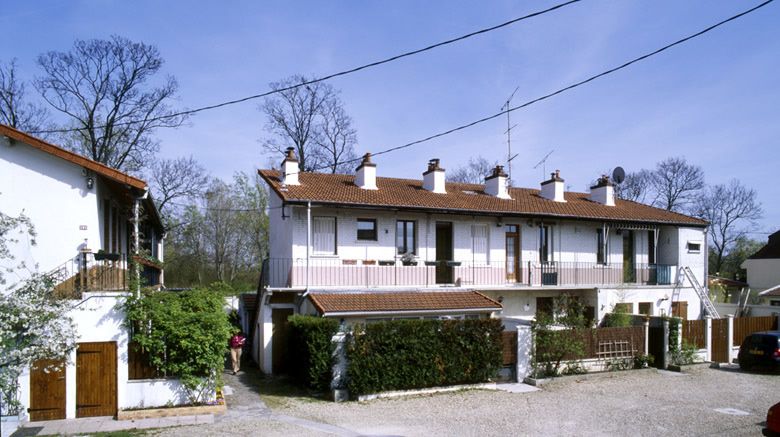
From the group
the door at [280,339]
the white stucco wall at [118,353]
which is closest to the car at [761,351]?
the door at [280,339]

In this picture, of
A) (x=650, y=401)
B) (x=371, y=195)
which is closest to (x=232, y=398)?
(x=371, y=195)

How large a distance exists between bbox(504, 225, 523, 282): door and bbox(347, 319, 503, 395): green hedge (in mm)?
6084

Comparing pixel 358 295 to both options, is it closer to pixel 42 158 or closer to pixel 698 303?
pixel 42 158

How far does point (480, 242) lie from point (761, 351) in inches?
387

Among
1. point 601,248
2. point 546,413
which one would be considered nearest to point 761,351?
point 601,248

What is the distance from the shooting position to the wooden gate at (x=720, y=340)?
2020 centimetres

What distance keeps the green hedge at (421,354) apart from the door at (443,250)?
4656 mm

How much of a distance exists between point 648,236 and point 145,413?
2176 cm

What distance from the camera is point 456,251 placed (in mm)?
20844

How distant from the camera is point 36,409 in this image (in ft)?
40.4

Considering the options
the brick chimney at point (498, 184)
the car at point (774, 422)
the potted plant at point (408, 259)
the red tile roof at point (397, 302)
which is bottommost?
the car at point (774, 422)

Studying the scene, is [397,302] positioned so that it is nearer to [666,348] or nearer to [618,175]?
[666,348]

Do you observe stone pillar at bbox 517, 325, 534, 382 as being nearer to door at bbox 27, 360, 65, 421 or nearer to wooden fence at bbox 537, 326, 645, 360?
wooden fence at bbox 537, 326, 645, 360

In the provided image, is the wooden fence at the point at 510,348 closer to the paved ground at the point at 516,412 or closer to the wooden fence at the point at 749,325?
the paved ground at the point at 516,412
